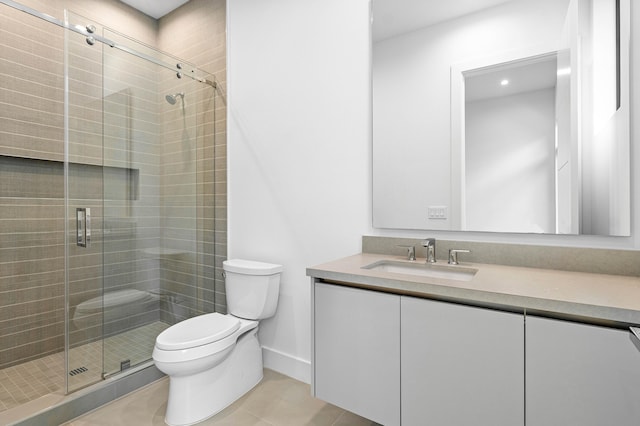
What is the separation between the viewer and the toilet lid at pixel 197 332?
1672 mm

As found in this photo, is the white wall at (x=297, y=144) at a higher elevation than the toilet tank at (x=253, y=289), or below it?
higher

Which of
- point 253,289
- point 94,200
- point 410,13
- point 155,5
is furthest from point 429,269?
point 155,5

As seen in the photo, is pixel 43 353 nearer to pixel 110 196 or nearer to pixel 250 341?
pixel 110 196

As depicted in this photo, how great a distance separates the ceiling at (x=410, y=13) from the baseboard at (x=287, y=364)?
2.05 m

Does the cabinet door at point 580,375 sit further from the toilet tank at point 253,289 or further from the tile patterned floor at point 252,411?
the toilet tank at point 253,289

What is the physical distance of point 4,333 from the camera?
221 centimetres

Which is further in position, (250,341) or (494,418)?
(250,341)

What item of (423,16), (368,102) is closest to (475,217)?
(368,102)

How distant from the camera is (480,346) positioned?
1100 mm

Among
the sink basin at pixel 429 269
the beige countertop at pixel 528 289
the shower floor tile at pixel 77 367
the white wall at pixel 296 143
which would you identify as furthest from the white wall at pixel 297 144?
the shower floor tile at pixel 77 367

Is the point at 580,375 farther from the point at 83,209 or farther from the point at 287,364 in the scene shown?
the point at 83,209

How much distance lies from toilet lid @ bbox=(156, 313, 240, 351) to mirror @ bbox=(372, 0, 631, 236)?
1.08 metres

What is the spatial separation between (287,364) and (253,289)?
0.59 meters

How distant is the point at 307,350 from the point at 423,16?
210 cm
